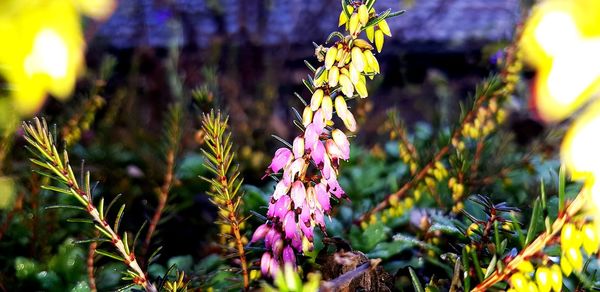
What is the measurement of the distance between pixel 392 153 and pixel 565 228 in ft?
4.49

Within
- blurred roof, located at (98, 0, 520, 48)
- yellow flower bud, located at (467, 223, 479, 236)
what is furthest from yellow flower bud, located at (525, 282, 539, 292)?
blurred roof, located at (98, 0, 520, 48)

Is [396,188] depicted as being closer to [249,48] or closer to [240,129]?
[240,129]

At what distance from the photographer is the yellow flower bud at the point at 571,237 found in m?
0.55

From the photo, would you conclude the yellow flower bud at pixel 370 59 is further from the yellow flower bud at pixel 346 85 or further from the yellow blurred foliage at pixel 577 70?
the yellow blurred foliage at pixel 577 70

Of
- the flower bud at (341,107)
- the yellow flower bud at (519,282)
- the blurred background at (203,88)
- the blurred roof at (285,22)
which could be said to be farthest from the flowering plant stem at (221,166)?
the blurred roof at (285,22)

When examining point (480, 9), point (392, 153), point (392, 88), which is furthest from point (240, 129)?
point (480, 9)

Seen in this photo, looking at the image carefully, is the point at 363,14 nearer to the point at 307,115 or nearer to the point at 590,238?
the point at 307,115

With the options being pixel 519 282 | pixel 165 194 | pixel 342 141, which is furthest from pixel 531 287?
pixel 165 194

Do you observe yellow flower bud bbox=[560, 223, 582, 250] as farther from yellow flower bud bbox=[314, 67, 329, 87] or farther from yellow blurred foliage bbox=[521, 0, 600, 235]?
yellow flower bud bbox=[314, 67, 329, 87]

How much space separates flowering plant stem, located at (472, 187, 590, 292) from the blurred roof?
3011 millimetres

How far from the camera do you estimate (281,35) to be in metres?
4.07

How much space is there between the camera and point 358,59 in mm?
656

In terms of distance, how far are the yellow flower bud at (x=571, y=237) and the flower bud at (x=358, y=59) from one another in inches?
11.8

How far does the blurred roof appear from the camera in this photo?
371 cm
